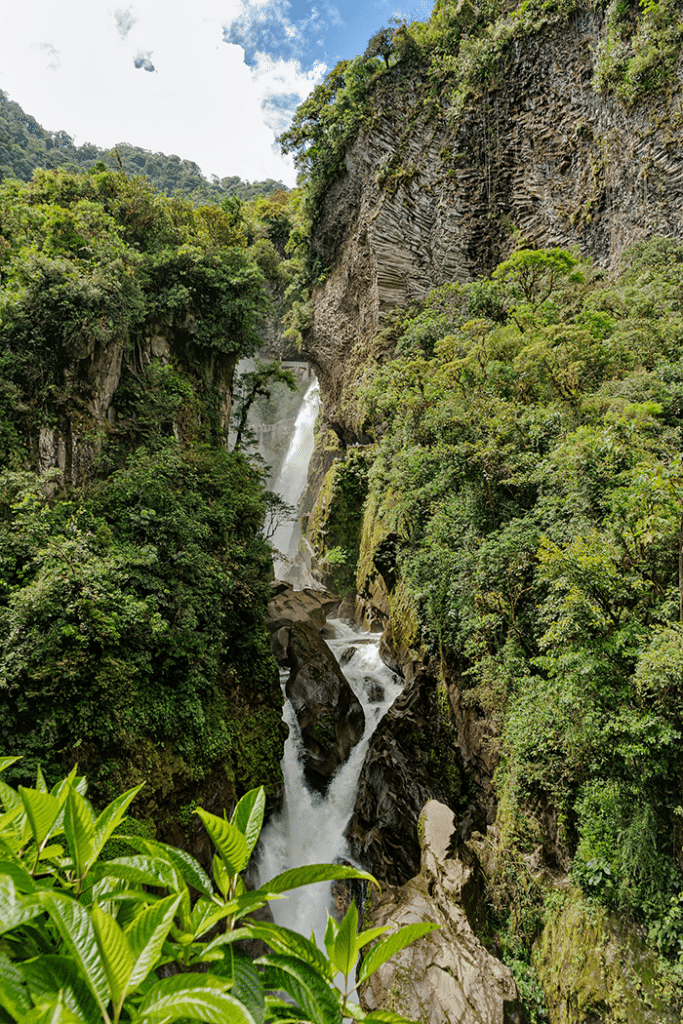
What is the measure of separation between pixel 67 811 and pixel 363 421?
59.9 ft

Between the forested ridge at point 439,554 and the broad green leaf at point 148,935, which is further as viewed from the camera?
the forested ridge at point 439,554

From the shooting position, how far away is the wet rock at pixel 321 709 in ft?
32.5

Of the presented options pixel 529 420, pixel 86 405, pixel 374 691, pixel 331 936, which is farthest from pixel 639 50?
pixel 331 936

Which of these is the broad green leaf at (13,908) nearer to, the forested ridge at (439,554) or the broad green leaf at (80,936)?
the broad green leaf at (80,936)

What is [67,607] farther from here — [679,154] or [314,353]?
[314,353]

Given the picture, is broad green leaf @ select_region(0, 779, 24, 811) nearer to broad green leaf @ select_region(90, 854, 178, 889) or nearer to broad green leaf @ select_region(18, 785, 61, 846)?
broad green leaf @ select_region(18, 785, 61, 846)

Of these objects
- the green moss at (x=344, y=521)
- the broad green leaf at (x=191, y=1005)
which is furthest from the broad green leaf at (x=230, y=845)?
the green moss at (x=344, y=521)

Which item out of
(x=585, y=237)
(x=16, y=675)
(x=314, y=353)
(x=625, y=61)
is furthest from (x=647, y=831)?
(x=314, y=353)

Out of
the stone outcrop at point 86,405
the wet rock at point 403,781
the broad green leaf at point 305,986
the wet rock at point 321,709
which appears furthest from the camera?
the wet rock at point 321,709

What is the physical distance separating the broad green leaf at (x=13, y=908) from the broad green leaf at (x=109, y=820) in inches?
7.8

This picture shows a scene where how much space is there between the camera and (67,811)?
101cm

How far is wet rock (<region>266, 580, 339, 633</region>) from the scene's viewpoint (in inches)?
498

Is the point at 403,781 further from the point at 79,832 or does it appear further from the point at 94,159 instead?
the point at 94,159

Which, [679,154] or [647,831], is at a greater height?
[679,154]
